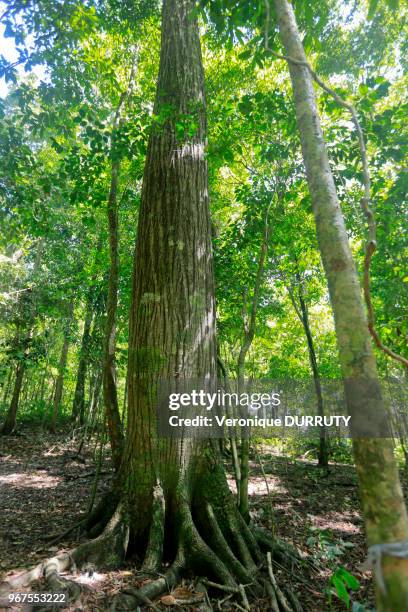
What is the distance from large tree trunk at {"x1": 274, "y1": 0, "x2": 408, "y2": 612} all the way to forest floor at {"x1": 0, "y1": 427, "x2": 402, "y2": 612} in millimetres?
1444

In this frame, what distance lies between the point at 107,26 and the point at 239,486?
7045 millimetres

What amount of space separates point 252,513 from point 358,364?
3386 mm

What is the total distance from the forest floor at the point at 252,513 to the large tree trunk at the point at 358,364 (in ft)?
4.74

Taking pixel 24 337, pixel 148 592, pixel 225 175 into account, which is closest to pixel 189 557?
pixel 148 592

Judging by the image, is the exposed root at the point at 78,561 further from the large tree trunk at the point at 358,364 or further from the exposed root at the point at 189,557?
the large tree trunk at the point at 358,364

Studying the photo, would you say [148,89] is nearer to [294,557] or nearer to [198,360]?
[198,360]

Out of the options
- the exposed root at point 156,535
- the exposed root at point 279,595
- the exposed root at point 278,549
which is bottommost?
the exposed root at point 279,595

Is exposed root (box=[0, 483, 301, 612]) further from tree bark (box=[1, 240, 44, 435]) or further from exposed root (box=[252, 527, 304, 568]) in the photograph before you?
tree bark (box=[1, 240, 44, 435])

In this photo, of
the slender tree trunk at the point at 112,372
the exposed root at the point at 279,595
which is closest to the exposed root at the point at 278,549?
the exposed root at the point at 279,595

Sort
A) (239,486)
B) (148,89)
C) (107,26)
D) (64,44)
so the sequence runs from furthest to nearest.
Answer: (148,89), (107,26), (64,44), (239,486)

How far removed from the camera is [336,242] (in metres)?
1.61

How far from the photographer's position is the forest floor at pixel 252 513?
2.68 meters

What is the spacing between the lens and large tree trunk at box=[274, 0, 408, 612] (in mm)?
1177

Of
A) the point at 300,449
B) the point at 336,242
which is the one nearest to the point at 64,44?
the point at 336,242
